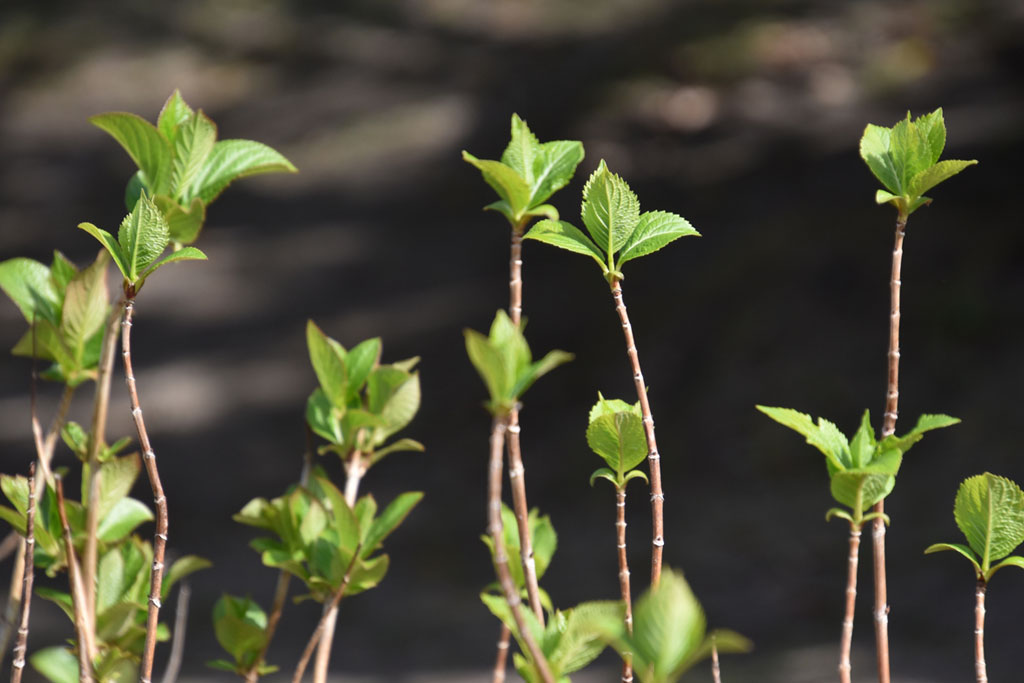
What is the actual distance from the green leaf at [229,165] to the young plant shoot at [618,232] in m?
0.19

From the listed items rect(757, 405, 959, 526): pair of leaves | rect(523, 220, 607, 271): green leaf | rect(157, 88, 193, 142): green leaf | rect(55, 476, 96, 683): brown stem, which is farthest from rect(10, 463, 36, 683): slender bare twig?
rect(757, 405, 959, 526): pair of leaves

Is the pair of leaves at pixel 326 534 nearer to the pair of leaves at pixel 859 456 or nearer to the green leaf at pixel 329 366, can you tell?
the green leaf at pixel 329 366

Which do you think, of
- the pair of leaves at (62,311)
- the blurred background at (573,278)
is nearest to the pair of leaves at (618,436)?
the pair of leaves at (62,311)

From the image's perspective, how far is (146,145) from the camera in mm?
568

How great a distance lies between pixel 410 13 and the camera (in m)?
→ 6.48

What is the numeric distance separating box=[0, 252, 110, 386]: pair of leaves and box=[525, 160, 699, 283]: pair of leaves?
321mm

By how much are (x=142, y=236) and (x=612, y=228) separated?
275 mm

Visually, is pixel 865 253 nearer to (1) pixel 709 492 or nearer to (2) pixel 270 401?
(1) pixel 709 492

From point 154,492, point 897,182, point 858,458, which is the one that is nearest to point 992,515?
point 858,458

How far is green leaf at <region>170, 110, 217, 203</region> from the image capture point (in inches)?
22.8

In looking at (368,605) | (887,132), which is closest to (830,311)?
(368,605)

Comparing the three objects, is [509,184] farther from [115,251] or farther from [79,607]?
[79,607]

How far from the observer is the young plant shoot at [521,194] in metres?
0.51

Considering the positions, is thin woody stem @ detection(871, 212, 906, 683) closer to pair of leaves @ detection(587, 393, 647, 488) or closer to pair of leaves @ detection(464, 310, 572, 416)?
pair of leaves @ detection(587, 393, 647, 488)
